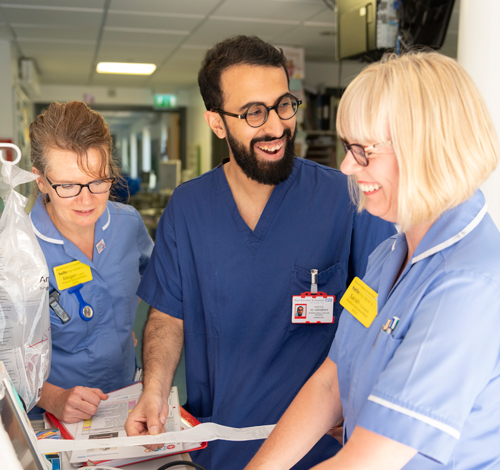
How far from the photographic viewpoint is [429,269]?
2.62 ft

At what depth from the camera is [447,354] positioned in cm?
69

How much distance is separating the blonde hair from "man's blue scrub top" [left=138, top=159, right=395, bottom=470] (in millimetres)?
639

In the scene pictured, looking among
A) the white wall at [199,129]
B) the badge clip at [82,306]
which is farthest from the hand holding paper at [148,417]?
the white wall at [199,129]

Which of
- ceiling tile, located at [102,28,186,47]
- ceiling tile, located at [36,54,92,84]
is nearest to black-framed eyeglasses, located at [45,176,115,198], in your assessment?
ceiling tile, located at [102,28,186,47]

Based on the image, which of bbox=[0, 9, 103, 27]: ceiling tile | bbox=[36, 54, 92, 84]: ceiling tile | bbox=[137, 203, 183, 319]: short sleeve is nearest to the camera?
bbox=[137, 203, 183, 319]: short sleeve

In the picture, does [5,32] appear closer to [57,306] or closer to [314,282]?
[57,306]

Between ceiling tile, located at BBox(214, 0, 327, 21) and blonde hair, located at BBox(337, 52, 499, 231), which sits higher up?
ceiling tile, located at BBox(214, 0, 327, 21)

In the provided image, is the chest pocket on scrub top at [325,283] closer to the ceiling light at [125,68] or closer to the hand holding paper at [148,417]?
the hand holding paper at [148,417]

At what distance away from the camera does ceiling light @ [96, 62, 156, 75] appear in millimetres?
7138

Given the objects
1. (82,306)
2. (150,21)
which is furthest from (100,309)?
(150,21)

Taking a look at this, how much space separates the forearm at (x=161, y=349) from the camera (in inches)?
51.0

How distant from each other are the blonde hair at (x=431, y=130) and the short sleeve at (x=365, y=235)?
0.64 metres

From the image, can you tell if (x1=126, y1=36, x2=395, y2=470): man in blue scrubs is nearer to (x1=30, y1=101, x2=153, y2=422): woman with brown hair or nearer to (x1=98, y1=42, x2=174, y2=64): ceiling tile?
(x1=30, y1=101, x2=153, y2=422): woman with brown hair

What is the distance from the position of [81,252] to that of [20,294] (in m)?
0.56
